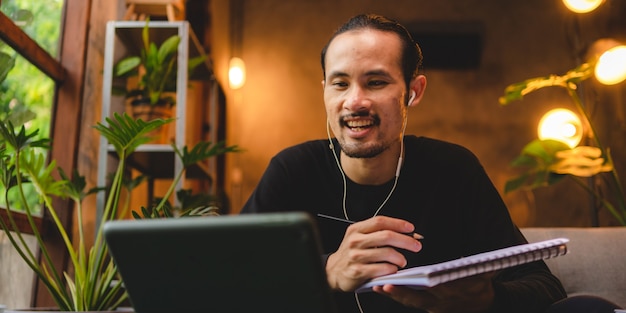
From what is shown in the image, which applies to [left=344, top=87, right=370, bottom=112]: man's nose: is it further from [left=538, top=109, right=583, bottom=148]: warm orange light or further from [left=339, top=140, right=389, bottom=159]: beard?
[left=538, top=109, right=583, bottom=148]: warm orange light

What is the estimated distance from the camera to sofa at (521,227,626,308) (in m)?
1.69

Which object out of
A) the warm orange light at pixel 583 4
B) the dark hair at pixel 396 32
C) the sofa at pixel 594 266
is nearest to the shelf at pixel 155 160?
the dark hair at pixel 396 32

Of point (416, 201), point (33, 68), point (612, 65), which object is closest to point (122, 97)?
point (33, 68)

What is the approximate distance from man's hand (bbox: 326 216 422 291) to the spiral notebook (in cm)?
9

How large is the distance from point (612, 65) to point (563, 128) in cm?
59

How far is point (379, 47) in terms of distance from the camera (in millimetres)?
1374

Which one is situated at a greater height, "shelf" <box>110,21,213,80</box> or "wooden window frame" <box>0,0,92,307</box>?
"shelf" <box>110,21,213,80</box>

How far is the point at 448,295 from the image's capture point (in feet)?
2.93

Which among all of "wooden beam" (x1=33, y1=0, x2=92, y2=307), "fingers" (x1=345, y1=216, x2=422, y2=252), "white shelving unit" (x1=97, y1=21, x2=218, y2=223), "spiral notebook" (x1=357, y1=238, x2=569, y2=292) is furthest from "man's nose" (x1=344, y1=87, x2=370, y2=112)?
"wooden beam" (x1=33, y1=0, x2=92, y2=307)

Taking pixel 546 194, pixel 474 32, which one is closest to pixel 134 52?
pixel 474 32

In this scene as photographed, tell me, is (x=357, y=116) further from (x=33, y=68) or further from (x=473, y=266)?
(x=33, y=68)

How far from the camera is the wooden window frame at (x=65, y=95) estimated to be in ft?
6.31

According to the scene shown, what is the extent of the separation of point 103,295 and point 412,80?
1.04 m

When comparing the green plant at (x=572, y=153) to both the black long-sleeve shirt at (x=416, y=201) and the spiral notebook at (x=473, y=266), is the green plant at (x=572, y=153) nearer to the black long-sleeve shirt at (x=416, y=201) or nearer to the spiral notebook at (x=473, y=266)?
the black long-sleeve shirt at (x=416, y=201)
